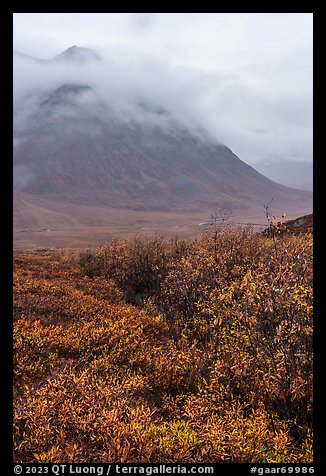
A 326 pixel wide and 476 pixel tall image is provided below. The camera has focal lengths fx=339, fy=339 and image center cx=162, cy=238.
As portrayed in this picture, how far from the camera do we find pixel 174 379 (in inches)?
224

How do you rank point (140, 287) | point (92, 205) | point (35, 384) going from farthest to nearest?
point (92, 205)
point (140, 287)
point (35, 384)

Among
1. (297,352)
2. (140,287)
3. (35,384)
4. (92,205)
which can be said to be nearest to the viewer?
(297,352)

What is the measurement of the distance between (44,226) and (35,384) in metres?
99.9

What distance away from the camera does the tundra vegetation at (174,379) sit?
3.82m

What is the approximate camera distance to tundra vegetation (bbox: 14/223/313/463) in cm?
382
